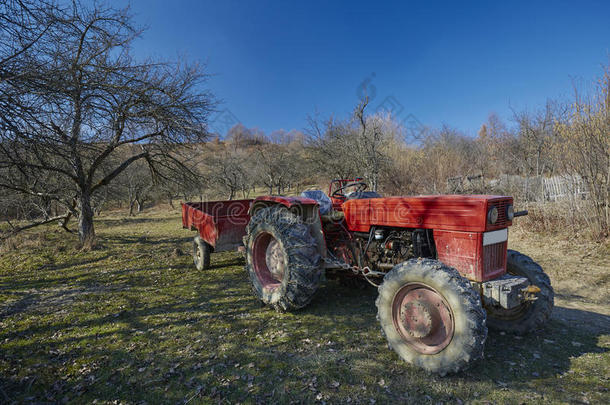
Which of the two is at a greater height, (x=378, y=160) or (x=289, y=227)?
(x=378, y=160)

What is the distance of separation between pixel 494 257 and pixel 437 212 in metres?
0.66

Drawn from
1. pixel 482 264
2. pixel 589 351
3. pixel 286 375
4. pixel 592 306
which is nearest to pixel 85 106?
pixel 286 375

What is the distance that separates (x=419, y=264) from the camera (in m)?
2.55

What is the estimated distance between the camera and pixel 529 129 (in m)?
12.5

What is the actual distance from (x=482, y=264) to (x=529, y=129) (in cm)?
1289

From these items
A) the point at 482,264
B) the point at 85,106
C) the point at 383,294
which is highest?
the point at 85,106

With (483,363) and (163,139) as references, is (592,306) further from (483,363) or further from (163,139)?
(163,139)

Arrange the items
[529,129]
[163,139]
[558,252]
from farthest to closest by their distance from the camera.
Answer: [529,129]
[163,139]
[558,252]

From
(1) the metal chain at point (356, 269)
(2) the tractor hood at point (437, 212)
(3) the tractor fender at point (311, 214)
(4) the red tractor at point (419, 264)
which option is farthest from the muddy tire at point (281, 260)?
(2) the tractor hood at point (437, 212)

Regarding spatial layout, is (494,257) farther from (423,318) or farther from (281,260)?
(281,260)

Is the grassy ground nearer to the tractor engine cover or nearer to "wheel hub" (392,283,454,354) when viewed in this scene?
"wheel hub" (392,283,454,354)

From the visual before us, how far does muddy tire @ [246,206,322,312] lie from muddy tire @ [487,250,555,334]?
1.94 meters

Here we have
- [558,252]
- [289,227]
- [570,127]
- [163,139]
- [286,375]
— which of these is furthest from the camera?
[163,139]

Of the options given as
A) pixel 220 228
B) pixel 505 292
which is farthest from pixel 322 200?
pixel 505 292
